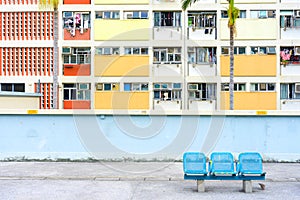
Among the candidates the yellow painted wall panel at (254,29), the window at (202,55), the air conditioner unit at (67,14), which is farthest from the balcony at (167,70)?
the air conditioner unit at (67,14)

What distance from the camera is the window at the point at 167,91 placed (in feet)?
109

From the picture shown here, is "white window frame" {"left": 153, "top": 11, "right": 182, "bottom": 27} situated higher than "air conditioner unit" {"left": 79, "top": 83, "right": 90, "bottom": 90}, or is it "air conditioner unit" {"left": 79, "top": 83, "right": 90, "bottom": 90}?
"white window frame" {"left": 153, "top": 11, "right": 182, "bottom": 27}

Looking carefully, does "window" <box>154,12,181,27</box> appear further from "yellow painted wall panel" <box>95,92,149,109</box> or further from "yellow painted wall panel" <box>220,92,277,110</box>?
"yellow painted wall panel" <box>220,92,277,110</box>

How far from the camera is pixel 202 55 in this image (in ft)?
111

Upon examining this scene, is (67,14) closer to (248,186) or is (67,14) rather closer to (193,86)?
(193,86)

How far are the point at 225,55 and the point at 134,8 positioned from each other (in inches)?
319

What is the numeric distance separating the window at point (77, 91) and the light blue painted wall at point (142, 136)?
18.0m

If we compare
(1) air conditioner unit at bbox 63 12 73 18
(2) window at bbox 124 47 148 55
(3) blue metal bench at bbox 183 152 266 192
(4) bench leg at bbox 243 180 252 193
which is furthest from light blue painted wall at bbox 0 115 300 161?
(1) air conditioner unit at bbox 63 12 73 18

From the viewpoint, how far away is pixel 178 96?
109 ft

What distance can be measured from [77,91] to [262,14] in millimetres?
15822

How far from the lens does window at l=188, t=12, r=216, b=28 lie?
3347 cm

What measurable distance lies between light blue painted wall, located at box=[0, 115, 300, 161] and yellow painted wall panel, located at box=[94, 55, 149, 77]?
1804 cm

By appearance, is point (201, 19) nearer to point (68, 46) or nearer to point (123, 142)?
point (68, 46)

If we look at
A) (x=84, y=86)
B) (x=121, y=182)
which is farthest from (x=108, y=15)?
(x=121, y=182)
